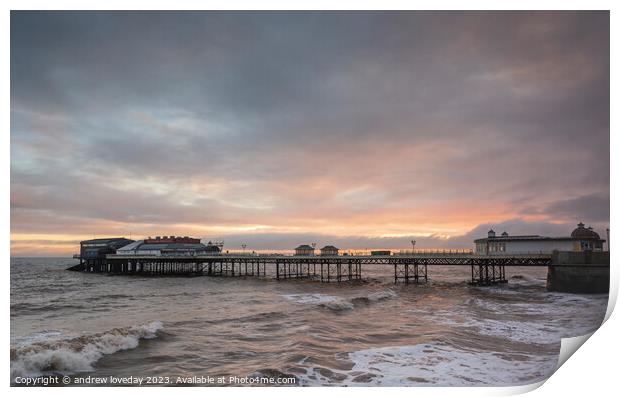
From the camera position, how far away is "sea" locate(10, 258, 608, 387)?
13570 millimetres

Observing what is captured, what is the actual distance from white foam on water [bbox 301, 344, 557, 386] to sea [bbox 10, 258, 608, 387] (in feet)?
0.12

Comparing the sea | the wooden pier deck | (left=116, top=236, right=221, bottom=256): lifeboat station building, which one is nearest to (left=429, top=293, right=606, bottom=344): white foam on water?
the sea

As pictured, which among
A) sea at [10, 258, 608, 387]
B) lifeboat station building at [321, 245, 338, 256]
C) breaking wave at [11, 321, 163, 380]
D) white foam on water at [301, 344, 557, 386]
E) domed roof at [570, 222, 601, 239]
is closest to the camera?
white foam on water at [301, 344, 557, 386]

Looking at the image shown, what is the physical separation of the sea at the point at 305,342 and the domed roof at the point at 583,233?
8.89m

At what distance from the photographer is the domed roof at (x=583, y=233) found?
38.6m

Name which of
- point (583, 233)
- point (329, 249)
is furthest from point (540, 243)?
point (329, 249)

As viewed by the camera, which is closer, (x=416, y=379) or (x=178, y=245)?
(x=416, y=379)

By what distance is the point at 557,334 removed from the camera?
19203mm

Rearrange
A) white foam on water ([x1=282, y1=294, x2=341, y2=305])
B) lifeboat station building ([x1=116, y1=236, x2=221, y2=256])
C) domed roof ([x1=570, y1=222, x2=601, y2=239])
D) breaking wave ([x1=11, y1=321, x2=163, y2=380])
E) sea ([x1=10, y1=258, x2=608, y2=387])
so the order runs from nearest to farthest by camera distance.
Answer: sea ([x1=10, y1=258, x2=608, y2=387]), breaking wave ([x1=11, y1=321, x2=163, y2=380]), white foam on water ([x1=282, y1=294, x2=341, y2=305]), domed roof ([x1=570, y1=222, x2=601, y2=239]), lifeboat station building ([x1=116, y1=236, x2=221, y2=256])

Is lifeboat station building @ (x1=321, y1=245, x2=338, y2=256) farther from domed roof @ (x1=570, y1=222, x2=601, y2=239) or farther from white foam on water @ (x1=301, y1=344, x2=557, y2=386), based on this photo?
white foam on water @ (x1=301, y1=344, x2=557, y2=386)
